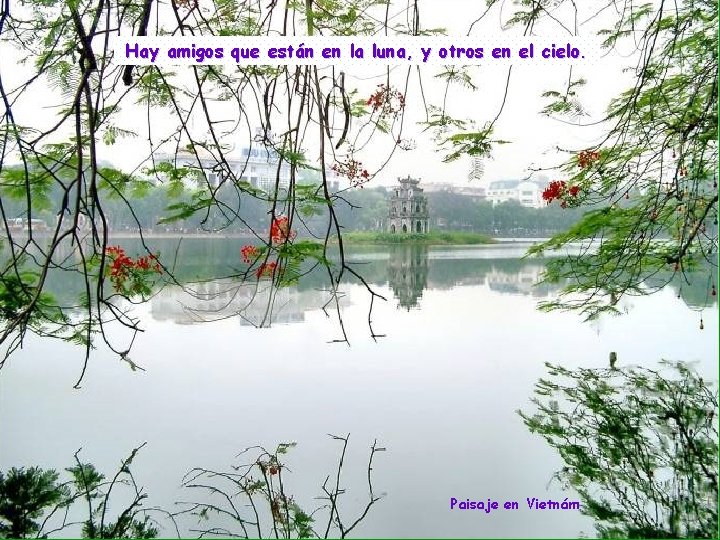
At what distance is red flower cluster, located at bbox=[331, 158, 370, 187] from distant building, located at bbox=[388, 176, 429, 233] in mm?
369

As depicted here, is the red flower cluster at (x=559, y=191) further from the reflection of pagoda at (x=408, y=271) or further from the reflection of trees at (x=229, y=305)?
the reflection of trees at (x=229, y=305)

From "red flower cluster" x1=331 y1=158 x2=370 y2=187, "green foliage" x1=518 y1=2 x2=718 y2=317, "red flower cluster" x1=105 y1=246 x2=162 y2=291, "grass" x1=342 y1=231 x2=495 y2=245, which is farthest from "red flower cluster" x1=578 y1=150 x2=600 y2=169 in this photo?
"red flower cluster" x1=105 y1=246 x2=162 y2=291

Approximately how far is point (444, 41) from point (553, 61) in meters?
0.18

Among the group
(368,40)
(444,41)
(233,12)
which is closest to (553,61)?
(444,41)

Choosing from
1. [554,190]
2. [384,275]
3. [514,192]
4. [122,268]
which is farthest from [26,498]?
→ [514,192]

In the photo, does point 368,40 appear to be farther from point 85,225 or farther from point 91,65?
point 85,225

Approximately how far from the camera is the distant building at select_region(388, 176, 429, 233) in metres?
1.58

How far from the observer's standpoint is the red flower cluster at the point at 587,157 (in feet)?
4.43

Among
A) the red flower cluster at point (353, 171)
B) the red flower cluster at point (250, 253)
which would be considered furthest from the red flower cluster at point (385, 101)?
the red flower cluster at point (250, 253)

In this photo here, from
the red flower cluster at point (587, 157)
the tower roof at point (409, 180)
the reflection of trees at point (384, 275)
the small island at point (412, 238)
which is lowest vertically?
the reflection of trees at point (384, 275)

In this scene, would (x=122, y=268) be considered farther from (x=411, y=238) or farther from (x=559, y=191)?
(x=559, y=191)

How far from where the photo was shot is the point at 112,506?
936mm

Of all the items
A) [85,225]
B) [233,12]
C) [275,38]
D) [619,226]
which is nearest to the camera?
[275,38]

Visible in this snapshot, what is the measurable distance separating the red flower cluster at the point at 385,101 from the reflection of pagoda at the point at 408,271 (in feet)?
1.57
